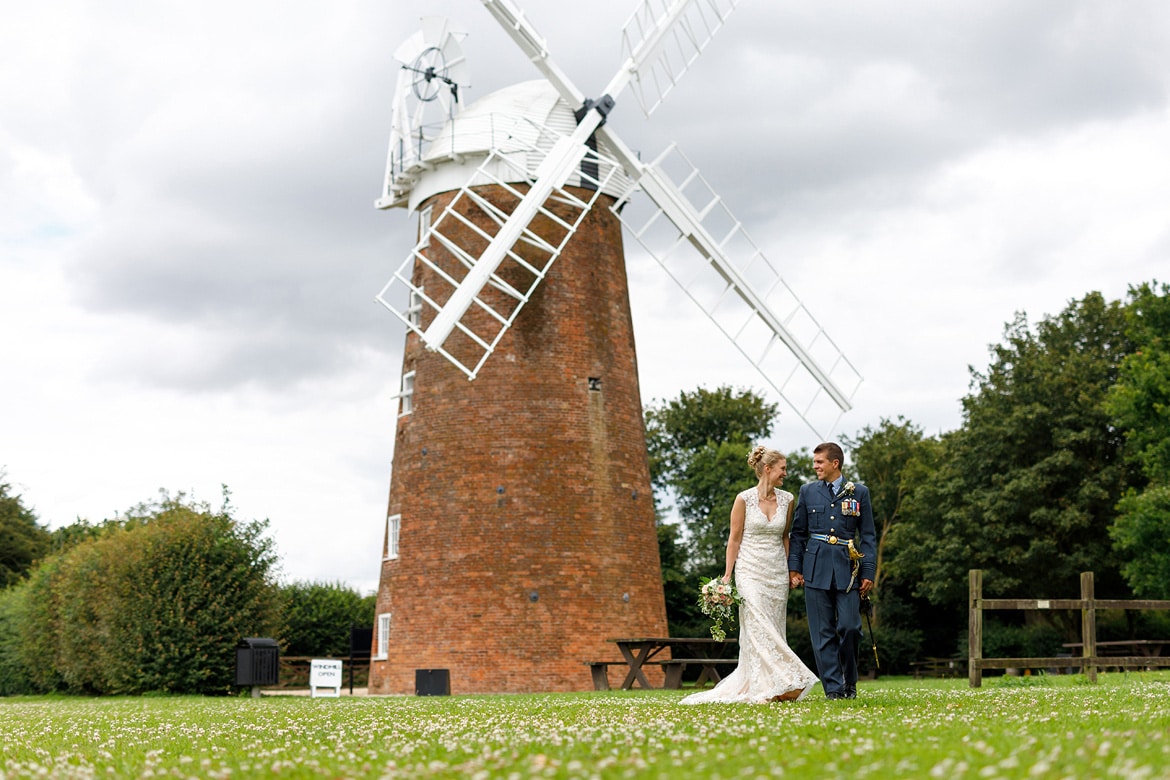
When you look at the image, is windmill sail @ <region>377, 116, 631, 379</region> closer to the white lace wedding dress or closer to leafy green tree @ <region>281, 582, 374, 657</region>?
the white lace wedding dress

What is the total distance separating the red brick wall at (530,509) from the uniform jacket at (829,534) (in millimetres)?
14843

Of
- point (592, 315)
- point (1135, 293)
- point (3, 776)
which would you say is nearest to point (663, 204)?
point (592, 315)

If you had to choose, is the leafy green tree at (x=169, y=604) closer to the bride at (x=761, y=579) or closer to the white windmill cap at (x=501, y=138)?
the white windmill cap at (x=501, y=138)

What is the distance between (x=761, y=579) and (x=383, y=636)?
17716 millimetres

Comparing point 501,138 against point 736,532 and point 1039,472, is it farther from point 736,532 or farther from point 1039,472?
point 1039,472

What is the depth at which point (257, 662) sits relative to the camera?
2533cm

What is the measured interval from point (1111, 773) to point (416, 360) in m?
24.4

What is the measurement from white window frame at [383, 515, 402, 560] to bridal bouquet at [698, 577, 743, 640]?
1692cm

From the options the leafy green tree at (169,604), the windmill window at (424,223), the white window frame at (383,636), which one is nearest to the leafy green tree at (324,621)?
the leafy green tree at (169,604)

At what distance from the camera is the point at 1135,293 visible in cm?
4209

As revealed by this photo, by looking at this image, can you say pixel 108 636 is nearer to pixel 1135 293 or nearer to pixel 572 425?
pixel 572 425

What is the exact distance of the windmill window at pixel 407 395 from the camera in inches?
1153

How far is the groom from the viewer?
11539 millimetres

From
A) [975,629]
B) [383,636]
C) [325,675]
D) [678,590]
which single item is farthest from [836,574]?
[678,590]
